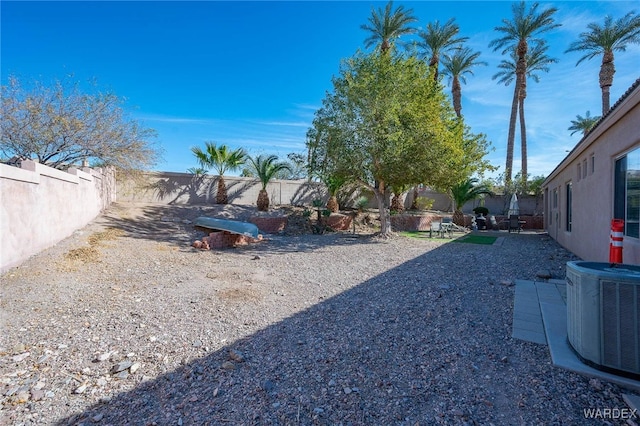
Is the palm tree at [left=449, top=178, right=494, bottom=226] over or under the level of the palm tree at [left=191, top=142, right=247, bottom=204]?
under

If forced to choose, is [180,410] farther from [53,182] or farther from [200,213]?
[200,213]

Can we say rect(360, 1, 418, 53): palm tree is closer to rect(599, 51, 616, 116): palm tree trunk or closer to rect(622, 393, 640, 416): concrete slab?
rect(599, 51, 616, 116): palm tree trunk

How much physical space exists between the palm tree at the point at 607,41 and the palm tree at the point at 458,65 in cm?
608

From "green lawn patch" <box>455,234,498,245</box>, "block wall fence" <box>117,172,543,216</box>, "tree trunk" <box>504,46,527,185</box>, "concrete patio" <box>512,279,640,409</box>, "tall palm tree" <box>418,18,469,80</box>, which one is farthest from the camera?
"tall palm tree" <box>418,18,469,80</box>

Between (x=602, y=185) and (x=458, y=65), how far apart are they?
21920 millimetres

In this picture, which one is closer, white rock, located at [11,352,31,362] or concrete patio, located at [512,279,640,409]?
concrete patio, located at [512,279,640,409]

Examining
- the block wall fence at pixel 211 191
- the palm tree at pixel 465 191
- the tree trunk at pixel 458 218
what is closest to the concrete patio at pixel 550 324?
the palm tree at pixel 465 191

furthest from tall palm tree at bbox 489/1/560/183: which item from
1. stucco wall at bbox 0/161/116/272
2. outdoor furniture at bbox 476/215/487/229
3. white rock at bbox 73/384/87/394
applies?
white rock at bbox 73/384/87/394

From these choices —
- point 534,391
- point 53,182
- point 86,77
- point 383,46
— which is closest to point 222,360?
point 534,391

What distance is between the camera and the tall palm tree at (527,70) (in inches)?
939

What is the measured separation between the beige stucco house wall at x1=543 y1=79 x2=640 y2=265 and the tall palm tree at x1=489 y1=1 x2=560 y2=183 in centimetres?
1583

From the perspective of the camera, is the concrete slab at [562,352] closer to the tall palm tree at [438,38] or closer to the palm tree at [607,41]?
the tall palm tree at [438,38]

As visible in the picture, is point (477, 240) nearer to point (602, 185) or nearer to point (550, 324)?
point (602, 185)

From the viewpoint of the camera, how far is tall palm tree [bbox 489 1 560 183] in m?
21.2
